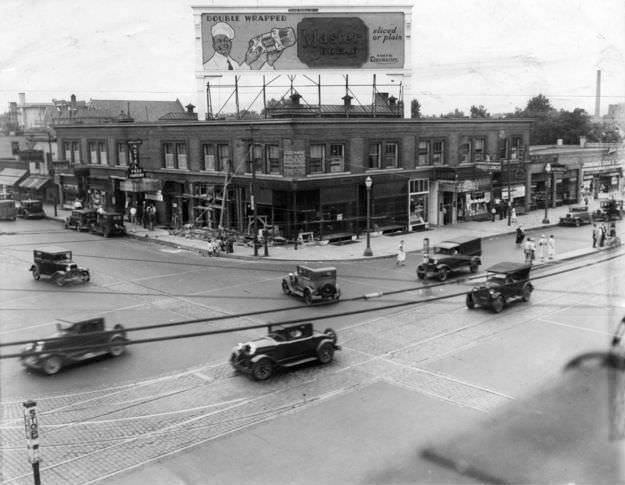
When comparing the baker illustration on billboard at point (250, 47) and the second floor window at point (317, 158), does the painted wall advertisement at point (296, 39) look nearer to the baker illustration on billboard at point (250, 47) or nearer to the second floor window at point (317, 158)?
the baker illustration on billboard at point (250, 47)

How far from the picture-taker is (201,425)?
A: 501 inches

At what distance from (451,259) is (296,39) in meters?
21.0

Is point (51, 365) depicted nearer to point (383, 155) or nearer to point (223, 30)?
point (383, 155)

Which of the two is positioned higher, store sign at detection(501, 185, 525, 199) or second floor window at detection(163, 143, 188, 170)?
second floor window at detection(163, 143, 188, 170)

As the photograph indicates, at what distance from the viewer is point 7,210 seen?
48969 mm

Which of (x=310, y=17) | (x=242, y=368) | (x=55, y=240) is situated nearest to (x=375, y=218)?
(x=310, y=17)

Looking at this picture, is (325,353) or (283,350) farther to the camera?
(325,353)

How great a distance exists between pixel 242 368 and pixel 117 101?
75.7m

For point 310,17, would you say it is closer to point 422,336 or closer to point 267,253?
point 267,253

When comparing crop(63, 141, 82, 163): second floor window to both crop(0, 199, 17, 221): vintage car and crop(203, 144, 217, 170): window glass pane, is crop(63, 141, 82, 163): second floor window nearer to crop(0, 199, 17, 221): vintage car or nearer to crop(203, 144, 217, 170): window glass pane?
crop(0, 199, 17, 221): vintage car

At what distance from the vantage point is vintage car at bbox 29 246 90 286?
2623 cm

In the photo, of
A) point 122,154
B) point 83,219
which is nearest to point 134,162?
point 122,154

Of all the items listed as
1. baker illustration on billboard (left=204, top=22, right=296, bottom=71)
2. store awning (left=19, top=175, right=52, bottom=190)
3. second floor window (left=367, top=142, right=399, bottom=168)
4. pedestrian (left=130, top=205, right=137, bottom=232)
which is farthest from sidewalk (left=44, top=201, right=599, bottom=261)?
store awning (left=19, top=175, right=52, bottom=190)

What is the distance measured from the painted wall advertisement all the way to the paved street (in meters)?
21.2
